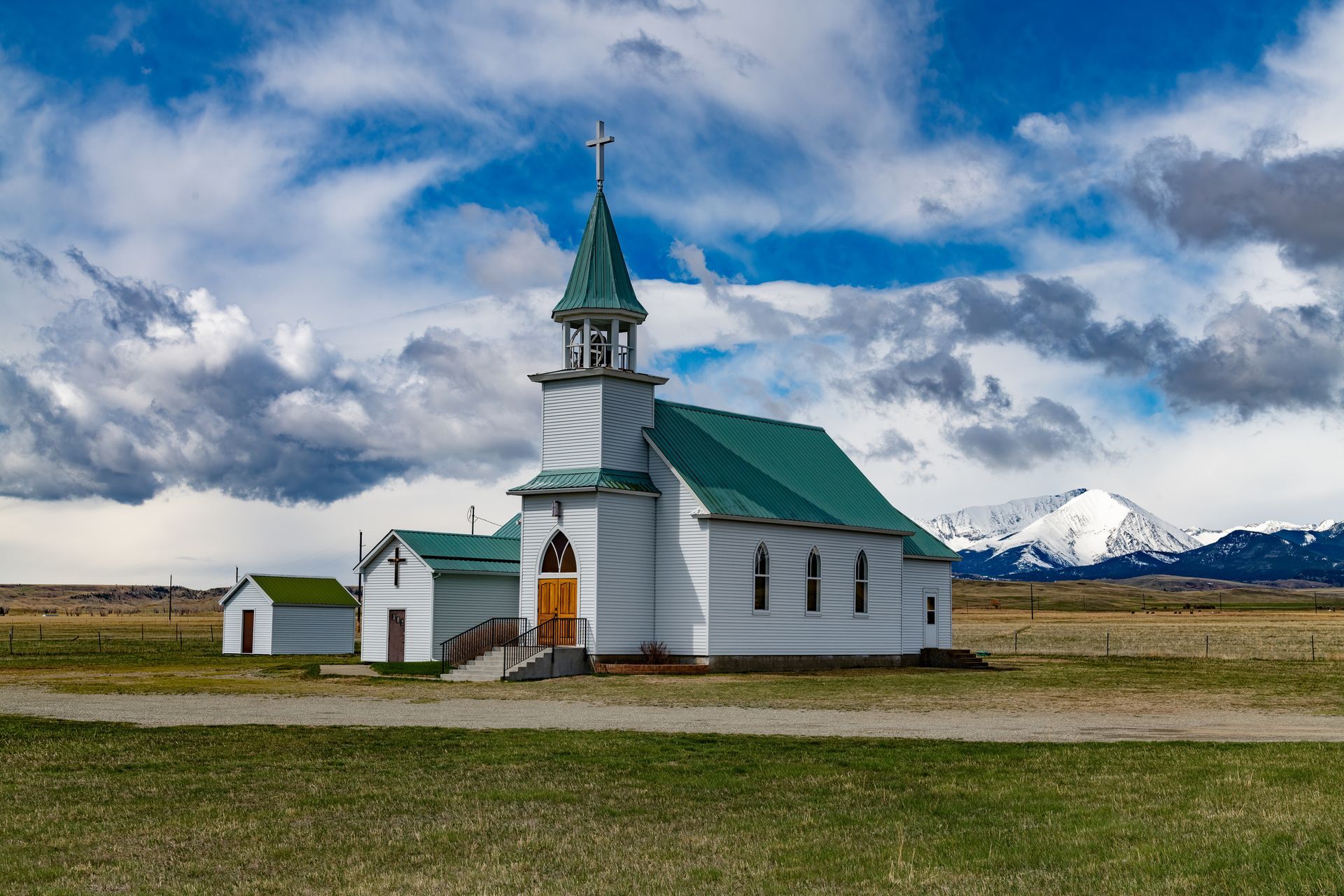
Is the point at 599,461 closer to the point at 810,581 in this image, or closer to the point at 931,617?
the point at 810,581

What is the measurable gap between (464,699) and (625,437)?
15114 mm

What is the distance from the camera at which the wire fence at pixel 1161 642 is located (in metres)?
64.4

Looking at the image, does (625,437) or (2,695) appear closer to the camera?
(2,695)

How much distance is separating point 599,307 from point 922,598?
1859 centimetres

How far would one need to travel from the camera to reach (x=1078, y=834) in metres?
12.3

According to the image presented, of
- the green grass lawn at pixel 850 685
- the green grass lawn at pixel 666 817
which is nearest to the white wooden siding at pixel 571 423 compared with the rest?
the green grass lawn at pixel 850 685

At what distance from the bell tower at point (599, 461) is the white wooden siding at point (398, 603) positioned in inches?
257

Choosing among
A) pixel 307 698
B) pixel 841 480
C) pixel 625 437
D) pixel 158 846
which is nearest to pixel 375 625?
pixel 625 437

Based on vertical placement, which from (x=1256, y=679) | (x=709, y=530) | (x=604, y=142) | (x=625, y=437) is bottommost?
(x=1256, y=679)

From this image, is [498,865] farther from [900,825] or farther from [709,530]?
[709,530]

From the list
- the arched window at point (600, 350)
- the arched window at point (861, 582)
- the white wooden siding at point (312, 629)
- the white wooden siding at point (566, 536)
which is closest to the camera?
the white wooden siding at point (566, 536)

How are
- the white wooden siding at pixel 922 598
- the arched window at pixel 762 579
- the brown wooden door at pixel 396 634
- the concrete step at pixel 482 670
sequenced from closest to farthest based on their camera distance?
the concrete step at pixel 482 670, the arched window at pixel 762 579, the brown wooden door at pixel 396 634, the white wooden siding at pixel 922 598

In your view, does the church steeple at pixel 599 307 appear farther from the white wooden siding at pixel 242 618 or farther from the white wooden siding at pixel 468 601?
the white wooden siding at pixel 242 618

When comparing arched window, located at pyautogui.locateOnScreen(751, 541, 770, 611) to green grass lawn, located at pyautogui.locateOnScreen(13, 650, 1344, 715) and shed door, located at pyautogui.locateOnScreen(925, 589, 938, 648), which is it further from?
shed door, located at pyautogui.locateOnScreen(925, 589, 938, 648)
